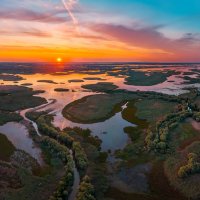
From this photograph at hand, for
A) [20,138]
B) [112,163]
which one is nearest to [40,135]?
[20,138]

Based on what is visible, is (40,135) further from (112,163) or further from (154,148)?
(154,148)

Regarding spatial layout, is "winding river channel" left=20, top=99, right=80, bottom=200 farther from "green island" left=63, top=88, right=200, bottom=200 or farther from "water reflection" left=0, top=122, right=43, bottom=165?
"green island" left=63, top=88, right=200, bottom=200

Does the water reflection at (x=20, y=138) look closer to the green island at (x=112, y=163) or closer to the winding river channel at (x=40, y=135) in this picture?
the green island at (x=112, y=163)

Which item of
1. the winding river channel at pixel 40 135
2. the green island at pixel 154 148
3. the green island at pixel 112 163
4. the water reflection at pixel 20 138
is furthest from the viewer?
the water reflection at pixel 20 138

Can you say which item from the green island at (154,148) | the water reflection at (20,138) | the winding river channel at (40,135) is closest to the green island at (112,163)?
the green island at (154,148)

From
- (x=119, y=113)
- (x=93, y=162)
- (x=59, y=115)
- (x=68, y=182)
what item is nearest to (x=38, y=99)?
(x=59, y=115)

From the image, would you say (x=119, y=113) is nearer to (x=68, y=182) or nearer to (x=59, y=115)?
(x=59, y=115)

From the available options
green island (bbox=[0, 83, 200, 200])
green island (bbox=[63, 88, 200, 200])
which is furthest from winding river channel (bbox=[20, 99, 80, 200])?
green island (bbox=[63, 88, 200, 200])

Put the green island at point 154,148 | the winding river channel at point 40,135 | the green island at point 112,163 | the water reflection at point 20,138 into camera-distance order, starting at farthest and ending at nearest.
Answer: the water reflection at point 20,138 → the green island at point 154,148 → the green island at point 112,163 → the winding river channel at point 40,135

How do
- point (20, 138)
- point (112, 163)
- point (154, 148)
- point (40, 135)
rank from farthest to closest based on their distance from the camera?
point (40, 135) → point (20, 138) → point (154, 148) → point (112, 163)

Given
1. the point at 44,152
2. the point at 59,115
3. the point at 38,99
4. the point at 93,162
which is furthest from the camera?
the point at 38,99

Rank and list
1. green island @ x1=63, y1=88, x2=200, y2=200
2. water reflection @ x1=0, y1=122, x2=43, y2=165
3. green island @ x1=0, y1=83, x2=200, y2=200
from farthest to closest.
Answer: water reflection @ x1=0, y1=122, x2=43, y2=165 → green island @ x1=63, y1=88, x2=200, y2=200 → green island @ x1=0, y1=83, x2=200, y2=200
